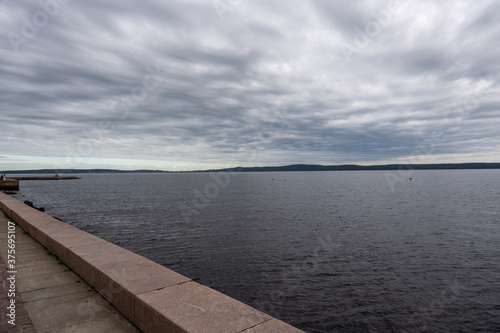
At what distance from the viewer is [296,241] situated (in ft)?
73.6

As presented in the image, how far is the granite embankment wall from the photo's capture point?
358cm

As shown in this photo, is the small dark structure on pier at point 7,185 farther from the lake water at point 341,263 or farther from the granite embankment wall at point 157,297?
the granite embankment wall at point 157,297

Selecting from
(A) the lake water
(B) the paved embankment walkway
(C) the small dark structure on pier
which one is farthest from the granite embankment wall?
(C) the small dark structure on pier

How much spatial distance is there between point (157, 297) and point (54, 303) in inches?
73.6

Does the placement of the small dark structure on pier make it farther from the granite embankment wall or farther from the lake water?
the granite embankment wall

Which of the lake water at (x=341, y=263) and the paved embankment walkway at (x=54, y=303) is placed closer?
the paved embankment walkway at (x=54, y=303)

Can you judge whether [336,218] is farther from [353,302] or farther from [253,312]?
[253,312]

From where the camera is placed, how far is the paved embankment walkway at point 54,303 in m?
4.00

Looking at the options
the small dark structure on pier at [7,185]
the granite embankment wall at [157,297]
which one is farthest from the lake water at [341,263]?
the small dark structure on pier at [7,185]

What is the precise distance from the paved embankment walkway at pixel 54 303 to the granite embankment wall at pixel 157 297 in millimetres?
156

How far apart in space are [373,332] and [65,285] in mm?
10045

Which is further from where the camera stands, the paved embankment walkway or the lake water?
the lake water

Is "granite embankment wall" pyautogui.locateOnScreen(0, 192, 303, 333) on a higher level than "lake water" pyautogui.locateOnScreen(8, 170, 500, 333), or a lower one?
higher

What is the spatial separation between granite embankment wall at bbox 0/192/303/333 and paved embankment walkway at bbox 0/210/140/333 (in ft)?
0.51
